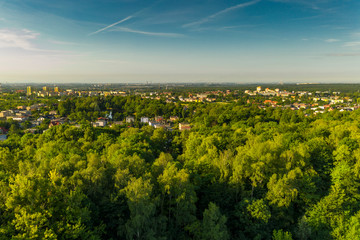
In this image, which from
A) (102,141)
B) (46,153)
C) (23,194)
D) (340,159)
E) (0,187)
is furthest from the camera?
(102,141)

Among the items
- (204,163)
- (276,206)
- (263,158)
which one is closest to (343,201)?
(276,206)

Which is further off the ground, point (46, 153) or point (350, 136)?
point (350, 136)

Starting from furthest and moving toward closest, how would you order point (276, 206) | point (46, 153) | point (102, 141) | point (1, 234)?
point (102, 141), point (46, 153), point (276, 206), point (1, 234)

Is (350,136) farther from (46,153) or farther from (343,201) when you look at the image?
(46,153)

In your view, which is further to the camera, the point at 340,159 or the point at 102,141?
the point at 102,141

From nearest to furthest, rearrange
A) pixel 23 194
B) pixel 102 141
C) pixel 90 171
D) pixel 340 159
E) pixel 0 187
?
pixel 23 194, pixel 0 187, pixel 90 171, pixel 340 159, pixel 102 141

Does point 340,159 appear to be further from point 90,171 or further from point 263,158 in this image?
point 90,171

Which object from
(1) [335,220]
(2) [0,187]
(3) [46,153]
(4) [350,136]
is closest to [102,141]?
(3) [46,153]

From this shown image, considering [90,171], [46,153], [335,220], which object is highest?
[90,171]

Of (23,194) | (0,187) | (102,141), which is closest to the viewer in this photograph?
(23,194)
